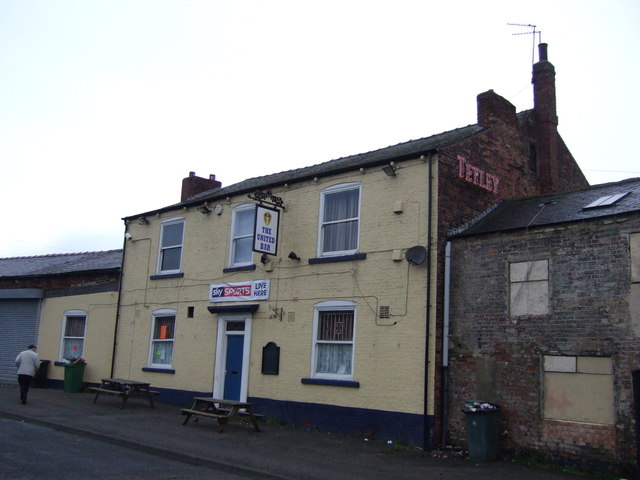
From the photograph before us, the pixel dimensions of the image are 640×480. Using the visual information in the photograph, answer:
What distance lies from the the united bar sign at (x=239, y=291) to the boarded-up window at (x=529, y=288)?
660cm

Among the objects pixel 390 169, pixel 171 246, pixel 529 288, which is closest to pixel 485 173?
pixel 390 169

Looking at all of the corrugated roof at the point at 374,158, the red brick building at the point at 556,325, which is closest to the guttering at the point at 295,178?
the corrugated roof at the point at 374,158

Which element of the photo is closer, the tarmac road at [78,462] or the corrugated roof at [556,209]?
the tarmac road at [78,462]

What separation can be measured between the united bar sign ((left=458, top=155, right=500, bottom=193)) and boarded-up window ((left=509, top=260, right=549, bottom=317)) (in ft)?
9.50

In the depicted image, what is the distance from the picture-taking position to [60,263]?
28016 millimetres

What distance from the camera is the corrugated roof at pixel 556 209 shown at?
1226 centimetres

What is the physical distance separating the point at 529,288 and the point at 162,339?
456 inches

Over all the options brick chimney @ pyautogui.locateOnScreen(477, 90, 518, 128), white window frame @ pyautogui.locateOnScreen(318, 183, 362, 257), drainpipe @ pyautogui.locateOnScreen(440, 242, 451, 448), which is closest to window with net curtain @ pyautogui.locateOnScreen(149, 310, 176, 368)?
white window frame @ pyautogui.locateOnScreen(318, 183, 362, 257)

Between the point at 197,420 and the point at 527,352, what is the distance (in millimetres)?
7866

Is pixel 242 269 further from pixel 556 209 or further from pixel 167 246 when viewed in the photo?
pixel 556 209

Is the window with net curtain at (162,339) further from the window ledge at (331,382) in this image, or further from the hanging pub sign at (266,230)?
the window ledge at (331,382)

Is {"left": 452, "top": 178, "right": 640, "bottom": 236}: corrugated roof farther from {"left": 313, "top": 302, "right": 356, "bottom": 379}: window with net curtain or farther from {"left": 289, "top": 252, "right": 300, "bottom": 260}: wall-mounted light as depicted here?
{"left": 289, "top": 252, "right": 300, "bottom": 260}: wall-mounted light

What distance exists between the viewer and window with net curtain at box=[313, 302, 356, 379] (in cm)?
1511

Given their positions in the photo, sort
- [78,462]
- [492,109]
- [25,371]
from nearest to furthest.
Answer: [78,462], [492,109], [25,371]
